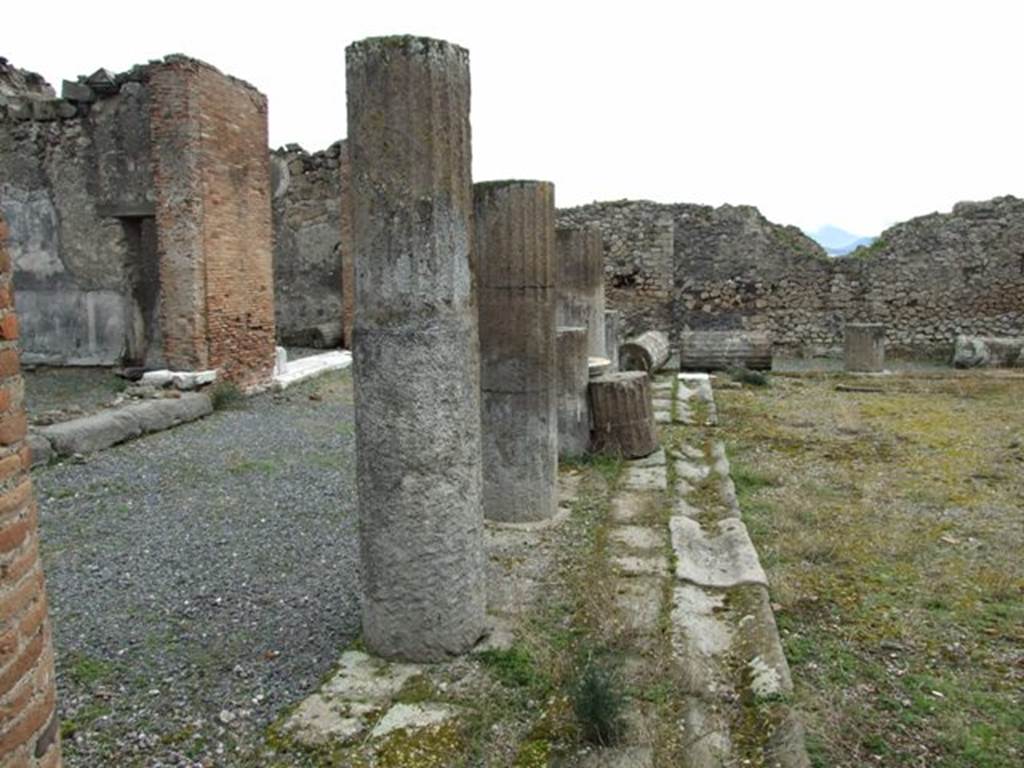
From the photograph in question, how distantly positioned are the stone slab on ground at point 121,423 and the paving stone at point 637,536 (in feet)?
16.3

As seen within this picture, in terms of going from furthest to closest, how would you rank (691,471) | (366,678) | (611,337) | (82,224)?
1. (611,337)
2. (82,224)
3. (691,471)
4. (366,678)

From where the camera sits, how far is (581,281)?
10141mm

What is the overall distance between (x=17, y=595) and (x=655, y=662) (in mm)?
2596

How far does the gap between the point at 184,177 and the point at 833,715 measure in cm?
912

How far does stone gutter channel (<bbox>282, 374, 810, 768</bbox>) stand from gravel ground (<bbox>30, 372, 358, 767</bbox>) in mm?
318

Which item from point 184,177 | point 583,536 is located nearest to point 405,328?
point 583,536

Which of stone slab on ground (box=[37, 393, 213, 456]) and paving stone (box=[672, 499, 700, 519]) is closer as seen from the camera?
paving stone (box=[672, 499, 700, 519])

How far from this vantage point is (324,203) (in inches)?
632

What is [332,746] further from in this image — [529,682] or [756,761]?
[756,761]

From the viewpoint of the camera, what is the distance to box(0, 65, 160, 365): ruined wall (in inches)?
412

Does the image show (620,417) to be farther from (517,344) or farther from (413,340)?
(413,340)

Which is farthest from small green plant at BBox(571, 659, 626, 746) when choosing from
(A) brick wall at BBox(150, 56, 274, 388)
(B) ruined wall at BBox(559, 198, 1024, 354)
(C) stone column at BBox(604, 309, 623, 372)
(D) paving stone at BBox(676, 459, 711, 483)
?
(B) ruined wall at BBox(559, 198, 1024, 354)

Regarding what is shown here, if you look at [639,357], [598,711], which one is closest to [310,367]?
[639,357]

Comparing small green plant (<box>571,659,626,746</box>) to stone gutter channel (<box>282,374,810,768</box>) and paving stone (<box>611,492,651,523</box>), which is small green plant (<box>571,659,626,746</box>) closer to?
stone gutter channel (<box>282,374,810,768</box>)
